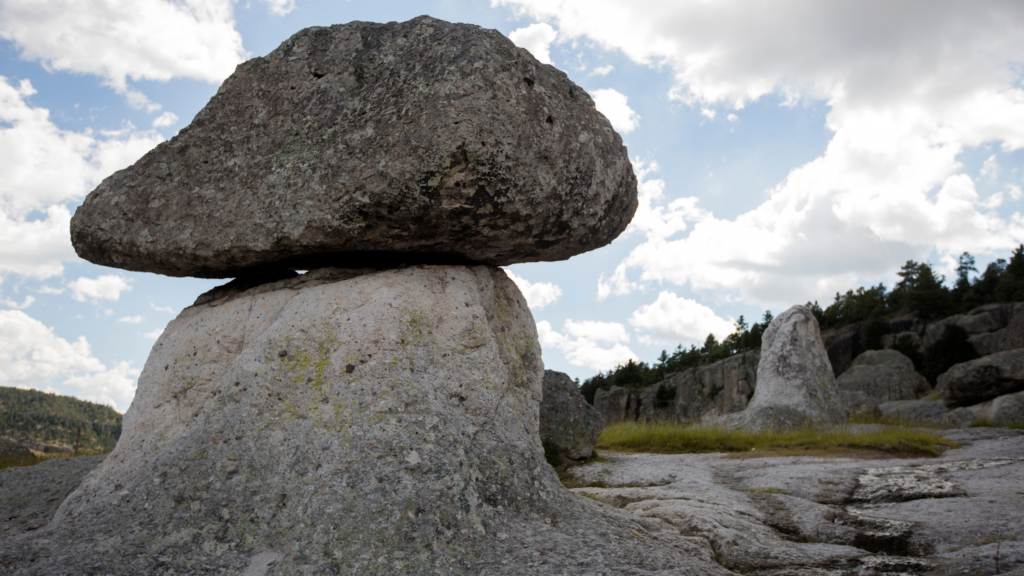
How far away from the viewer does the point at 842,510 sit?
436 cm

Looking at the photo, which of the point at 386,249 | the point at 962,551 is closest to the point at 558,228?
the point at 386,249

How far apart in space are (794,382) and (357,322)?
10228 millimetres

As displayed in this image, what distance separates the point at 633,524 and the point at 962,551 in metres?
1.72

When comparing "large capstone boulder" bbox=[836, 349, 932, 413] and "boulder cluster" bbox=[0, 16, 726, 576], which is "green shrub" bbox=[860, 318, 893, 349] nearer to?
"large capstone boulder" bbox=[836, 349, 932, 413]

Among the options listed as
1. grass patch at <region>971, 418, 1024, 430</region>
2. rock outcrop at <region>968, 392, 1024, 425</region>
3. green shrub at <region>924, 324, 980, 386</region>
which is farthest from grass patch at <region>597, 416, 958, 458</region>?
green shrub at <region>924, 324, 980, 386</region>

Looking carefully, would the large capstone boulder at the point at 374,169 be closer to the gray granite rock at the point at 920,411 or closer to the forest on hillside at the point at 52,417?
Result: the gray granite rock at the point at 920,411

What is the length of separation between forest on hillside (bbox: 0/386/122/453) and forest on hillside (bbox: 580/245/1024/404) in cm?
6452

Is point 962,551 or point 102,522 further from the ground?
point 102,522

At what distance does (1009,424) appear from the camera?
12094 mm

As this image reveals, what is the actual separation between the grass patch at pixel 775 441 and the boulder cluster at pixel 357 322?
17.3 ft

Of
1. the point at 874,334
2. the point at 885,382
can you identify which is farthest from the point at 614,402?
the point at 885,382

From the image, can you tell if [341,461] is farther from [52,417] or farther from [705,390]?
[52,417]

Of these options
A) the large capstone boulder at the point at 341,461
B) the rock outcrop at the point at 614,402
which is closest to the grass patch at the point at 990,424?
the large capstone boulder at the point at 341,461

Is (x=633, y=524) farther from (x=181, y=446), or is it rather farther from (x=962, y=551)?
(x=181, y=446)
